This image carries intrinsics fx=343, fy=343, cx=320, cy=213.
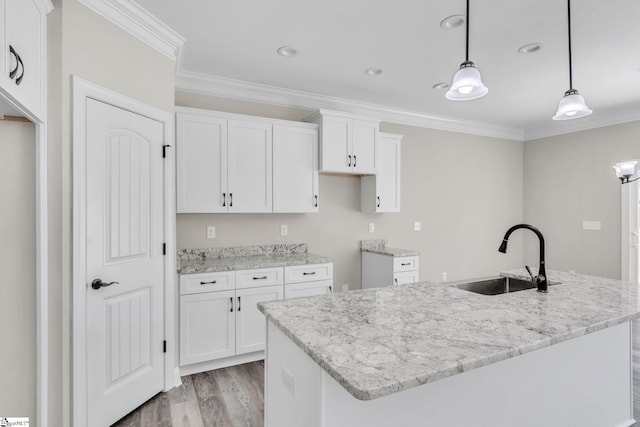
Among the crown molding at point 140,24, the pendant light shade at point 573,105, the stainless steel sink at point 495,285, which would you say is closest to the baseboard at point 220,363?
the stainless steel sink at point 495,285

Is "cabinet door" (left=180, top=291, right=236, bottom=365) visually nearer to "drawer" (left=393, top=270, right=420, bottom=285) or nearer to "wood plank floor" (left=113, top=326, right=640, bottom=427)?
"wood plank floor" (left=113, top=326, right=640, bottom=427)

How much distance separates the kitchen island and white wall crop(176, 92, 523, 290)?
81.0 inches

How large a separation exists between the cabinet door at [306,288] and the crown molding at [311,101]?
2.00 m

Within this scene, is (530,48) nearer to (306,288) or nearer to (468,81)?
(468,81)

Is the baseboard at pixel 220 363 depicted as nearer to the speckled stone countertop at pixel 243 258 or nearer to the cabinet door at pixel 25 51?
the speckled stone countertop at pixel 243 258

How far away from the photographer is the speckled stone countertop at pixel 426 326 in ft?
3.37

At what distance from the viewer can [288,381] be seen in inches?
55.1

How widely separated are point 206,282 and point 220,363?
75 centimetres

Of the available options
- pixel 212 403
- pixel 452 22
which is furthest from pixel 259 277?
pixel 452 22

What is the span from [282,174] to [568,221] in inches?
177

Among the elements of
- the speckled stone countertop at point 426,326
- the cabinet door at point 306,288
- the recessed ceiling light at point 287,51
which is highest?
the recessed ceiling light at point 287,51

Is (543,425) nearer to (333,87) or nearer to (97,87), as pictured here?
(97,87)

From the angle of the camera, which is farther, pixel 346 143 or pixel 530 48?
pixel 346 143

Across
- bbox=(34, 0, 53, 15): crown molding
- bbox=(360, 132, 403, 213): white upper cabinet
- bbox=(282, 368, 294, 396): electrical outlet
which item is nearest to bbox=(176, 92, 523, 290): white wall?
bbox=(360, 132, 403, 213): white upper cabinet
